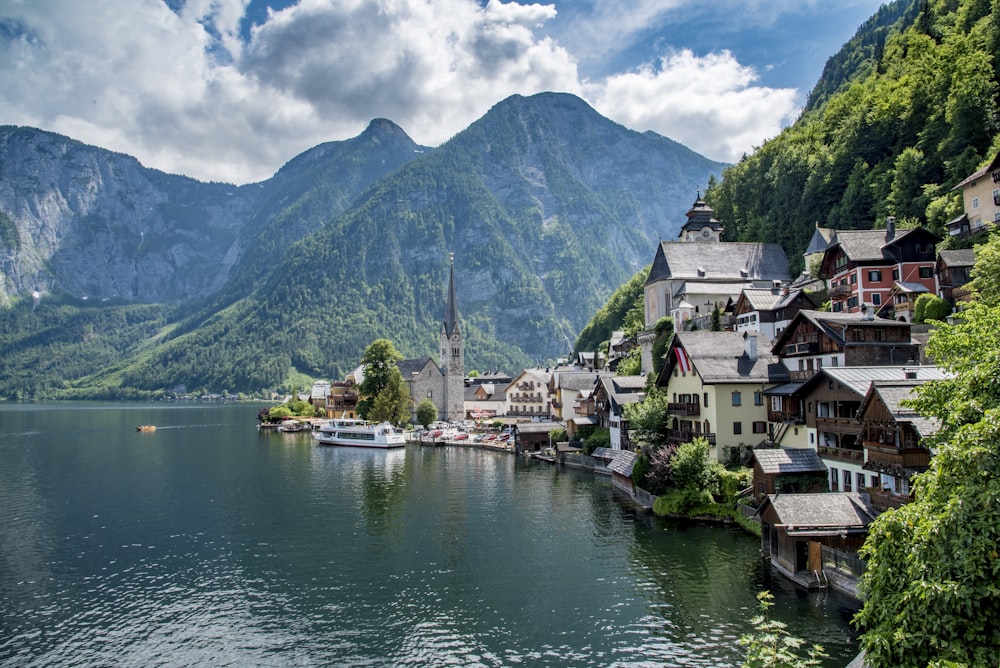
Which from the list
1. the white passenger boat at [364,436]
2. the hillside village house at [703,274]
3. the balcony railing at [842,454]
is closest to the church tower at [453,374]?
the white passenger boat at [364,436]

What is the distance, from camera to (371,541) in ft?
146

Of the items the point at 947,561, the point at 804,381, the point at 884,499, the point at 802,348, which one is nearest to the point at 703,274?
the point at 802,348

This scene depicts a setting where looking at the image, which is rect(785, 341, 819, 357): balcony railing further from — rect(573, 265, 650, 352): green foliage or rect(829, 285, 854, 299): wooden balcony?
rect(573, 265, 650, 352): green foliage

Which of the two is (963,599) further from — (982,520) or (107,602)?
(107,602)

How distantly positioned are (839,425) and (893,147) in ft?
207

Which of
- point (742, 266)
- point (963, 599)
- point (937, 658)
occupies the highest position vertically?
point (742, 266)

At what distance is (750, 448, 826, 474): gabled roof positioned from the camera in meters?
40.3

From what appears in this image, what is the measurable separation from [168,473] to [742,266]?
77858mm

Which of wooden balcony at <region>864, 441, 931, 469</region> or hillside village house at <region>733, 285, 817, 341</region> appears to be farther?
hillside village house at <region>733, 285, 817, 341</region>

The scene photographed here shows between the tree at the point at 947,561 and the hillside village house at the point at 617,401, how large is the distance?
53876 mm

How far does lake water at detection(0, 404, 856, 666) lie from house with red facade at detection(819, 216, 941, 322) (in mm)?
28452

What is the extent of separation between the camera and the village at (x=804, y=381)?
32375mm

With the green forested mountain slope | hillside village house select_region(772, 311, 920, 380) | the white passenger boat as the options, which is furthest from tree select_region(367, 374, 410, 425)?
hillside village house select_region(772, 311, 920, 380)

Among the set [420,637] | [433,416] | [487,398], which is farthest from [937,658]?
[487,398]
